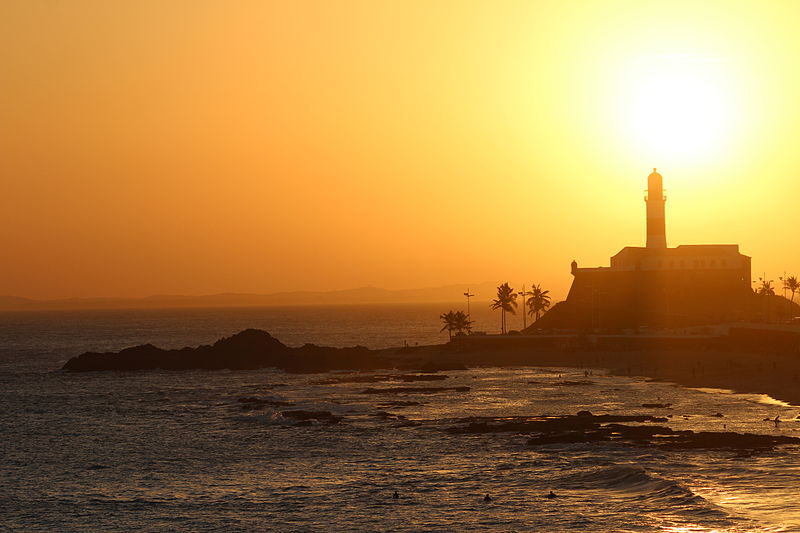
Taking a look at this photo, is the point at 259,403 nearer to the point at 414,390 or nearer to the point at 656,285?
the point at 414,390

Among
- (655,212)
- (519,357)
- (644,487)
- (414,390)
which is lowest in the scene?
(644,487)

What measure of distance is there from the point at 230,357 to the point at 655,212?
7589cm

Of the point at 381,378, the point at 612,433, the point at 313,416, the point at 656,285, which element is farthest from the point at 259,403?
the point at 656,285

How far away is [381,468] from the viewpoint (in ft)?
205

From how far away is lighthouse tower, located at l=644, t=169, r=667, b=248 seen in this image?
169 metres

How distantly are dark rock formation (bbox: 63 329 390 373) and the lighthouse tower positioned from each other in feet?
176

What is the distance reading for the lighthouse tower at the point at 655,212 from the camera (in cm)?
16938

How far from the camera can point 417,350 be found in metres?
160

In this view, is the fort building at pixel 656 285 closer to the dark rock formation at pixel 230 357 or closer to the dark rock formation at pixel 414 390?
the dark rock formation at pixel 230 357

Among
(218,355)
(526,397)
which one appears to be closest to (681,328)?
(526,397)

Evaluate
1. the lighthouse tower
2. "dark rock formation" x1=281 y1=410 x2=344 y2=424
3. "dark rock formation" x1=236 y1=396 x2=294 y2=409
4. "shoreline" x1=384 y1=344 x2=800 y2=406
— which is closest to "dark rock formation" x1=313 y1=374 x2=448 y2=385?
"shoreline" x1=384 y1=344 x2=800 y2=406

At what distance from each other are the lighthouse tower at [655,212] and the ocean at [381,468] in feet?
227

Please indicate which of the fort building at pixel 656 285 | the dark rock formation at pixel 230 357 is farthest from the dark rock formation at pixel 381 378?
the fort building at pixel 656 285

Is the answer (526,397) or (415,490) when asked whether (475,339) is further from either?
(415,490)
